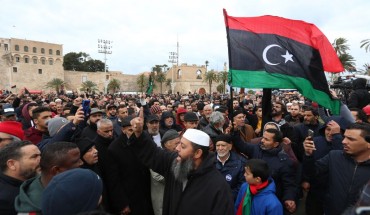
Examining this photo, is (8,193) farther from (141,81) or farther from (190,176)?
(141,81)

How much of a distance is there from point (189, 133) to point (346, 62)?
37202 millimetres

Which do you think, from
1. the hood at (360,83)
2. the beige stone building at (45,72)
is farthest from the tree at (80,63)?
the hood at (360,83)

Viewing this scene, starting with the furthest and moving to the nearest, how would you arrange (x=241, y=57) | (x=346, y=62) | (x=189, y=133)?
(x=346, y=62), (x=241, y=57), (x=189, y=133)

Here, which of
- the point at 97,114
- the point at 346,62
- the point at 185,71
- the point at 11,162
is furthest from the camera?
the point at 185,71

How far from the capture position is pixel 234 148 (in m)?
4.49

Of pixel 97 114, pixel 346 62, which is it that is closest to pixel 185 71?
pixel 346 62

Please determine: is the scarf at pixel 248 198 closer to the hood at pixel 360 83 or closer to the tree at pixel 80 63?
the hood at pixel 360 83

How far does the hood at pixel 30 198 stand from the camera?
2.01 metres

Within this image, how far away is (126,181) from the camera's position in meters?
3.91

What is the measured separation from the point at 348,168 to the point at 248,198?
113 cm

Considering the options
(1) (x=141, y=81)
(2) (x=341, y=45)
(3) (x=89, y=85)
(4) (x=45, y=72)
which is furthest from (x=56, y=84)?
(2) (x=341, y=45)

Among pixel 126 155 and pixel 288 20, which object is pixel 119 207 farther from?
pixel 288 20

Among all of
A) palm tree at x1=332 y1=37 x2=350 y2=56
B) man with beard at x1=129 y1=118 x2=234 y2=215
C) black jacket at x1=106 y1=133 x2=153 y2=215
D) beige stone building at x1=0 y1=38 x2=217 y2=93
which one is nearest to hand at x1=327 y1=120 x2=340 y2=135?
man with beard at x1=129 y1=118 x2=234 y2=215

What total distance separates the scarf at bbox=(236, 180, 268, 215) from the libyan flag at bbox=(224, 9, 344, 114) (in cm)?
154
